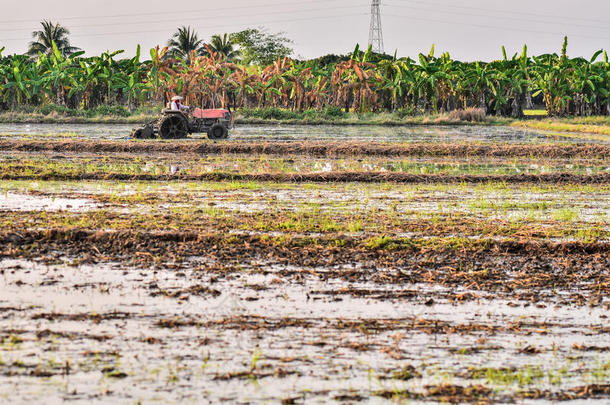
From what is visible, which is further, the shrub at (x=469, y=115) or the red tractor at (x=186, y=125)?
the shrub at (x=469, y=115)

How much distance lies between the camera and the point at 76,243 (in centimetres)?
831

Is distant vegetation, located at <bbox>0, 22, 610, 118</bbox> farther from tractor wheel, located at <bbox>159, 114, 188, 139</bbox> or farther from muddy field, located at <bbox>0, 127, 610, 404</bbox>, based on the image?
muddy field, located at <bbox>0, 127, 610, 404</bbox>

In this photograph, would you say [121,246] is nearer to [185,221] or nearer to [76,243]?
[76,243]

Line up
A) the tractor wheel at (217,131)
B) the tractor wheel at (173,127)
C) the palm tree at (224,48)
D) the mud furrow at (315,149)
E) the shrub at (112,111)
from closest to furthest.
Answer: the mud furrow at (315,149)
the tractor wheel at (173,127)
the tractor wheel at (217,131)
the shrub at (112,111)
the palm tree at (224,48)

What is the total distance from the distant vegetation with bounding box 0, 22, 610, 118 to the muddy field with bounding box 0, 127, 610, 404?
88.9 feet

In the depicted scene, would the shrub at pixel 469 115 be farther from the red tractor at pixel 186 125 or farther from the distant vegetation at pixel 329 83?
the red tractor at pixel 186 125

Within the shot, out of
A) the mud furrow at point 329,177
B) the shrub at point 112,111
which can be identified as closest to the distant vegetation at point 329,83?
the shrub at point 112,111

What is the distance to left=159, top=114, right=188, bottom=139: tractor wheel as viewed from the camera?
883 inches

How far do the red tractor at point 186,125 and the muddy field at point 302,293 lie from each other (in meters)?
8.78

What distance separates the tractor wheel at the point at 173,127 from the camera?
22422 millimetres

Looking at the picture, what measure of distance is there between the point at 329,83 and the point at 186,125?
21678 millimetres

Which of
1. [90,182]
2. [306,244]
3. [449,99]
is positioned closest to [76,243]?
[306,244]

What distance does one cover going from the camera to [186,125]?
2262cm

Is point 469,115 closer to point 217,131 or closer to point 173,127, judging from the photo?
point 217,131
